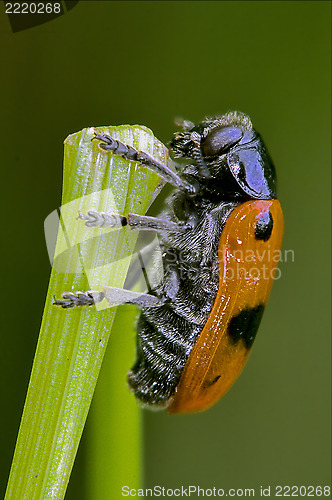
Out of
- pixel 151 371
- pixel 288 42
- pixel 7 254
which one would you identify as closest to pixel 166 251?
pixel 151 371

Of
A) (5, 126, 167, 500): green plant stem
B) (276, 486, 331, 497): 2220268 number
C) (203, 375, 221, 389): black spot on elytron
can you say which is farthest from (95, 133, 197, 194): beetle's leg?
(276, 486, 331, 497): 2220268 number

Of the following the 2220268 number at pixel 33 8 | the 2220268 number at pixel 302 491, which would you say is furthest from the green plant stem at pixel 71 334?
the 2220268 number at pixel 302 491

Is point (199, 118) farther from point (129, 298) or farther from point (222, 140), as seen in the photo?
point (129, 298)

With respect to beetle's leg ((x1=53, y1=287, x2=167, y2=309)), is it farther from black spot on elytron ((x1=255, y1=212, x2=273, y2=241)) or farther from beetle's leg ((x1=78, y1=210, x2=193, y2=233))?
black spot on elytron ((x1=255, y1=212, x2=273, y2=241))

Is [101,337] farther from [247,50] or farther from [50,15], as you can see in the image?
[247,50]

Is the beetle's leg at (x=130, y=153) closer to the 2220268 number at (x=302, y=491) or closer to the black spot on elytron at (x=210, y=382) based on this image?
the black spot on elytron at (x=210, y=382)

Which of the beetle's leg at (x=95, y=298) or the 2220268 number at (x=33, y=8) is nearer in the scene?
the beetle's leg at (x=95, y=298)
